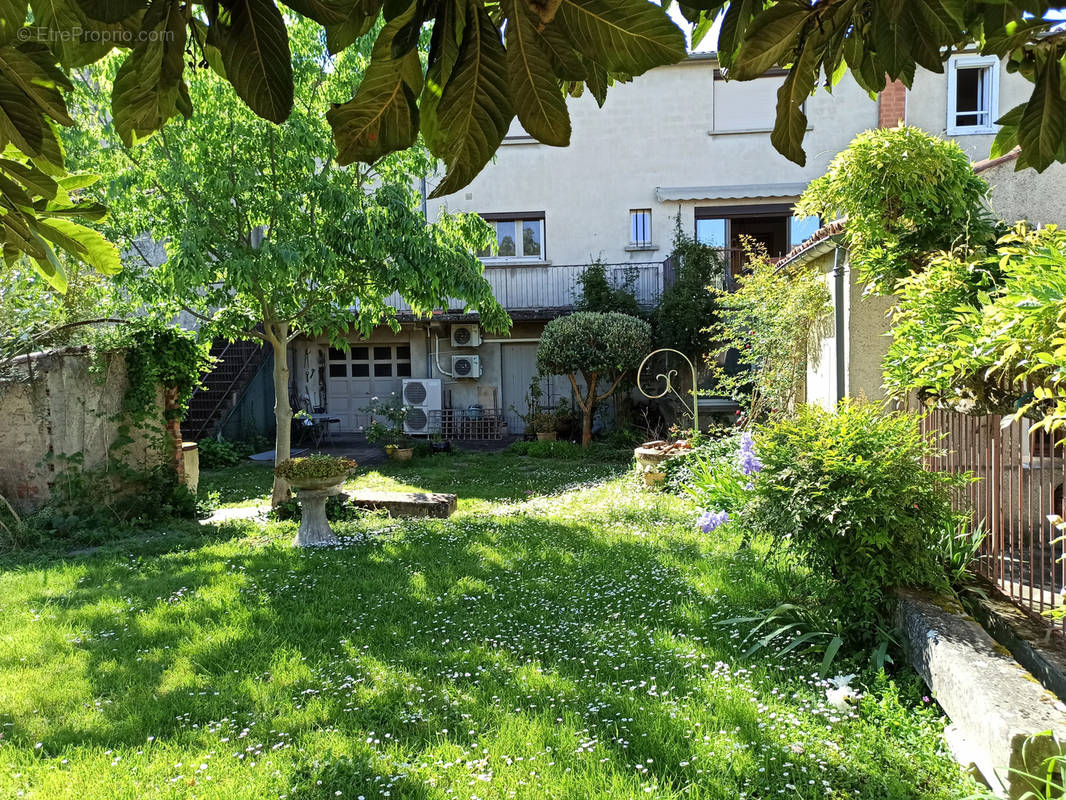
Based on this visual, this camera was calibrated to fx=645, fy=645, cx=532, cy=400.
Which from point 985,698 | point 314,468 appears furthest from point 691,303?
point 985,698

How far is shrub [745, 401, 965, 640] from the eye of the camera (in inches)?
131

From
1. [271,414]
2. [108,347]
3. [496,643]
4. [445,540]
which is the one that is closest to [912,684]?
[496,643]

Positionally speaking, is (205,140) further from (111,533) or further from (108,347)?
(111,533)

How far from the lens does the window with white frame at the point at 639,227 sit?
50.0 feet

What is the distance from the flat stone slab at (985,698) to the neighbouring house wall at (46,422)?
858cm

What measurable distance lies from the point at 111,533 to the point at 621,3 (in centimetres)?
863

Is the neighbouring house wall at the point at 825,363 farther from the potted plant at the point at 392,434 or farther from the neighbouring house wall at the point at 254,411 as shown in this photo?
the neighbouring house wall at the point at 254,411

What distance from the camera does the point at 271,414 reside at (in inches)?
640

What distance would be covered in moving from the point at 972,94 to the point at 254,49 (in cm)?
1663

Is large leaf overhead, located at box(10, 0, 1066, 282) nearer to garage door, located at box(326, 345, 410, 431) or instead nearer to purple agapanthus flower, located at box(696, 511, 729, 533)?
purple agapanthus flower, located at box(696, 511, 729, 533)

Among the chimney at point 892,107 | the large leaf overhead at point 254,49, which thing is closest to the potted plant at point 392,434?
the chimney at point 892,107

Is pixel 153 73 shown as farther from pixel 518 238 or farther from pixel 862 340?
pixel 518 238

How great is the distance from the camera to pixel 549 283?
15.5 m

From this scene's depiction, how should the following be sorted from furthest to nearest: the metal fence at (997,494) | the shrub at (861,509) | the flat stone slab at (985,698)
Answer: the metal fence at (997,494)
the shrub at (861,509)
the flat stone slab at (985,698)
